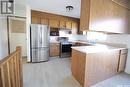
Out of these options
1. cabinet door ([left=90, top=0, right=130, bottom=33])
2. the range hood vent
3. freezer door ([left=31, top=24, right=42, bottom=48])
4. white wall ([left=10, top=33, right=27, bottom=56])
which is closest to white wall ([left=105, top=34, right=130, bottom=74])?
cabinet door ([left=90, top=0, right=130, bottom=33])

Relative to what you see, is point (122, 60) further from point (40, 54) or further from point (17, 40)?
point (17, 40)

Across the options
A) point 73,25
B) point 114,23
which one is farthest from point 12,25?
point 114,23

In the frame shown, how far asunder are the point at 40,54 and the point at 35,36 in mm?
831

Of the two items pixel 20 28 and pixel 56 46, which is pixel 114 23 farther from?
pixel 20 28

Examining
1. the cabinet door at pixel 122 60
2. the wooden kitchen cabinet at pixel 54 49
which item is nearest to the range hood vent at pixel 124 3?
the cabinet door at pixel 122 60

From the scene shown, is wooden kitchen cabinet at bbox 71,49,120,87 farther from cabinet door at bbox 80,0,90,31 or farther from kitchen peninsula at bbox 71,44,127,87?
cabinet door at bbox 80,0,90,31

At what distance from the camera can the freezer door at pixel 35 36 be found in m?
3.98

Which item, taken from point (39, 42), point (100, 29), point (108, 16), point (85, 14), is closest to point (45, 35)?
point (39, 42)

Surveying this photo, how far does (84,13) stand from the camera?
7.22 feet

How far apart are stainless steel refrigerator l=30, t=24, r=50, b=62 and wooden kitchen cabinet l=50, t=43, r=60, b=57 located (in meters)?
0.58

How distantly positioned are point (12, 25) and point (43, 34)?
1.76 meters

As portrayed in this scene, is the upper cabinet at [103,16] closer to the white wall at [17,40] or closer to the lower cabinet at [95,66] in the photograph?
the lower cabinet at [95,66]

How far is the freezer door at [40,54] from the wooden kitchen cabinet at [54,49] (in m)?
0.58

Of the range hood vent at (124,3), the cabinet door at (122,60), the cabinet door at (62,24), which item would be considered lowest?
the cabinet door at (122,60)
